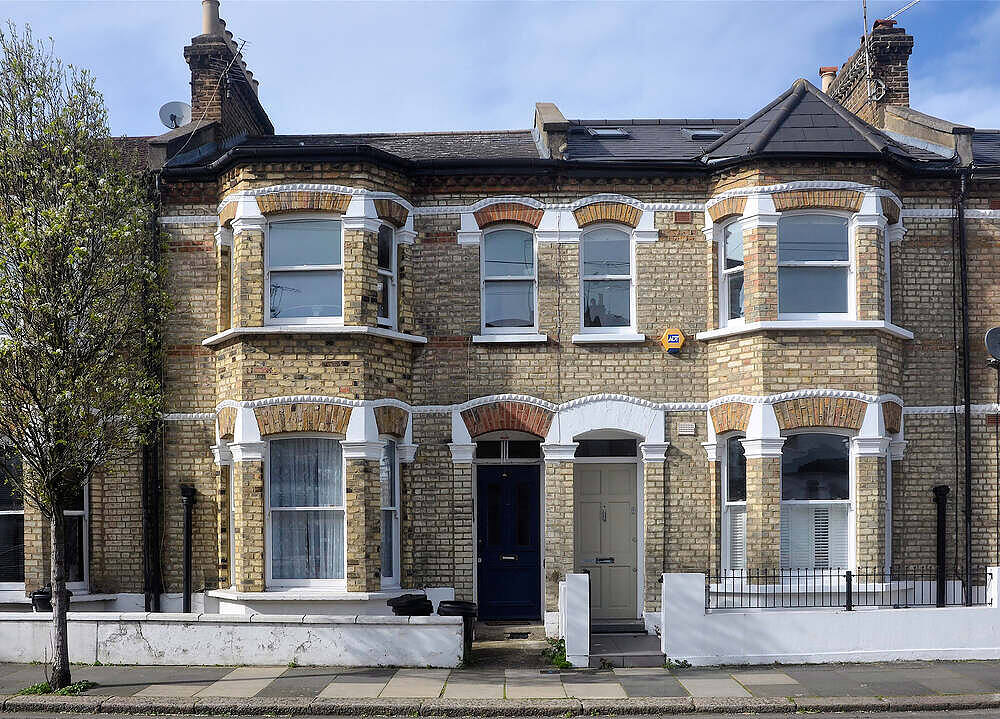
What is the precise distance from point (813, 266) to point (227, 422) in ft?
28.1

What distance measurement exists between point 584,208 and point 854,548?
241 inches

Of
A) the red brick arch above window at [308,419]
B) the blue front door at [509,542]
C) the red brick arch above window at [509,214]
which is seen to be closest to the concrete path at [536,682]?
the blue front door at [509,542]

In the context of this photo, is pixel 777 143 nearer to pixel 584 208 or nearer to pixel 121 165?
pixel 584 208

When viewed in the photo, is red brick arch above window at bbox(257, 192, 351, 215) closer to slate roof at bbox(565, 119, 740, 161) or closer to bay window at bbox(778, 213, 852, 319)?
slate roof at bbox(565, 119, 740, 161)

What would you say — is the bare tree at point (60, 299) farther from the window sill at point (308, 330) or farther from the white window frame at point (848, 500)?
the white window frame at point (848, 500)

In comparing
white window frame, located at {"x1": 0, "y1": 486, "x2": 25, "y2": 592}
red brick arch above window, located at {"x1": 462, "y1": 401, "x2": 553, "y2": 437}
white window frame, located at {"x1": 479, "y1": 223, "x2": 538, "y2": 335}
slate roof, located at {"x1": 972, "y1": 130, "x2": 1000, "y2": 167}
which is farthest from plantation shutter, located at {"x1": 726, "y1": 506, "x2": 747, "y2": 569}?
white window frame, located at {"x1": 0, "y1": 486, "x2": 25, "y2": 592}

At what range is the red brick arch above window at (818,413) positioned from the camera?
13484 mm

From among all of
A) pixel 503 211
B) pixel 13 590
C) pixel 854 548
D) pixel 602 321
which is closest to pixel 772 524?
pixel 854 548

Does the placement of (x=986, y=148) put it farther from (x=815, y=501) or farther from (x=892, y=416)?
(x=815, y=501)

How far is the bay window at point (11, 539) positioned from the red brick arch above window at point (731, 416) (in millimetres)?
10346

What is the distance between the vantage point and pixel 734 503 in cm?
1398

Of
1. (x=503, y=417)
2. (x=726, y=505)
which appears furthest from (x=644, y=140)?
(x=726, y=505)

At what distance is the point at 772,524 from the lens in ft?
43.9

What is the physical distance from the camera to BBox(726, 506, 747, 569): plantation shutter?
1384cm
